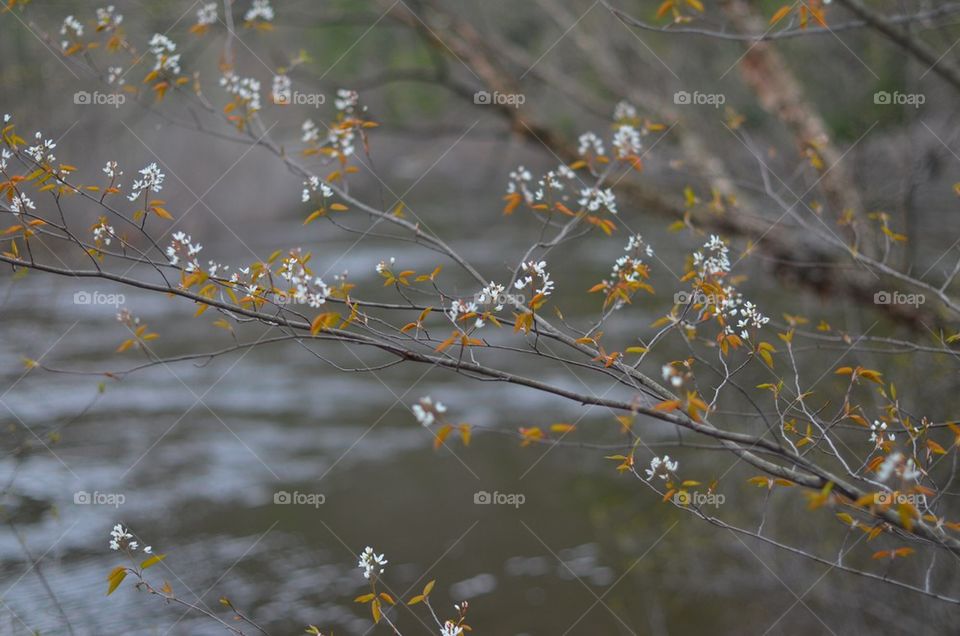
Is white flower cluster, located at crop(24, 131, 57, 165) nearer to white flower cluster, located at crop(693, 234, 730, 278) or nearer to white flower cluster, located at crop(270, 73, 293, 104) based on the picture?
white flower cluster, located at crop(270, 73, 293, 104)

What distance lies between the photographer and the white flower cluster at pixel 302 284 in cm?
222

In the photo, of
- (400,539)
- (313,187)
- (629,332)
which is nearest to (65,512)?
(400,539)

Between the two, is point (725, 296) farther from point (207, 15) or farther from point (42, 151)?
point (207, 15)

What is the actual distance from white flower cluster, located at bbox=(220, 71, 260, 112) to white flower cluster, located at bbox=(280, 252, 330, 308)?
93cm

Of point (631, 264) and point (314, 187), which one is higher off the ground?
point (314, 187)

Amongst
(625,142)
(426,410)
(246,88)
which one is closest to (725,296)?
(625,142)

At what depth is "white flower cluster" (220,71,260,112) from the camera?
122 inches

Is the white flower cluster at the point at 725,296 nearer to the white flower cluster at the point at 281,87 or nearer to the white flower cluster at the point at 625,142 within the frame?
the white flower cluster at the point at 625,142

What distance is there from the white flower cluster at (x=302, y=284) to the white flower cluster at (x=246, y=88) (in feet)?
3.06

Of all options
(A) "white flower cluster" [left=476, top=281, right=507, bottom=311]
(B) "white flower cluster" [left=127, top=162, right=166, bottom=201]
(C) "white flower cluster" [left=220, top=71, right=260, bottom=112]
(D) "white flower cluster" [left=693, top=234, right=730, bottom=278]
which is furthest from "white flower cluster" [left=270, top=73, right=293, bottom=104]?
(D) "white flower cluster" [left=693, top=234, right=730, bottom=278]

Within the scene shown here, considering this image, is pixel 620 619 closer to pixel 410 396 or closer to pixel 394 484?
pixel 394 484

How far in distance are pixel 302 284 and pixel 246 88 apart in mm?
1348

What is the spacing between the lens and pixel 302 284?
7.38ft

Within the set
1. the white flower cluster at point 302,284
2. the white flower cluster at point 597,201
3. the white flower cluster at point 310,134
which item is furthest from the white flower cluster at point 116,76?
the white flower cluster at point 597,201
